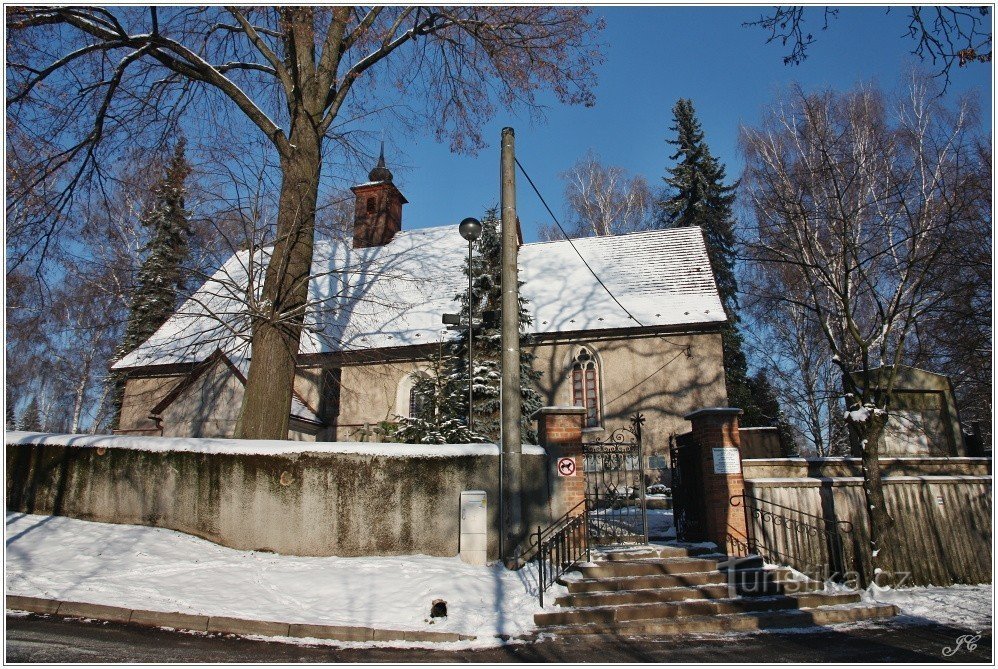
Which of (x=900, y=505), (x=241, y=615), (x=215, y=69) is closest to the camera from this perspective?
(x=241, y=615)

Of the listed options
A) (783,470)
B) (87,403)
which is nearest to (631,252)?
(783,470)

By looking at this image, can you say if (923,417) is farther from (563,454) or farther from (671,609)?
(671,609)

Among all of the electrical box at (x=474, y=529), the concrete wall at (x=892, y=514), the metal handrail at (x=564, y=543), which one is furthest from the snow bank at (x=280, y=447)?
the concrete wall at (x=892, y=514)

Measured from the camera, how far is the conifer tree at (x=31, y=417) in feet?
116

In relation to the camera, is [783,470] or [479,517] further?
[783,470]

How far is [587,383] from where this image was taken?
776 inches

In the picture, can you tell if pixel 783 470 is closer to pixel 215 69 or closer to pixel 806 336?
pixel 215 69

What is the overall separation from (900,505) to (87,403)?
31.9 metres

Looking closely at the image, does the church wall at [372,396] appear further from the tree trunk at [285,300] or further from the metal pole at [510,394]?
the metal pole at [510,394]

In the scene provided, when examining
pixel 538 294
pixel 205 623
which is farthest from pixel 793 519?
pixel 538 294

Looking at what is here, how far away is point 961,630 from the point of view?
22.2 feet

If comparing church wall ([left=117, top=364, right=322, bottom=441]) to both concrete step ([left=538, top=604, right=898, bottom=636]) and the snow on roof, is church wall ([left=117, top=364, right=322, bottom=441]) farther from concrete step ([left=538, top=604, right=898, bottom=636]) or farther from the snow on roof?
concrete step ([left=538, top=604, right=898, bottom=636])

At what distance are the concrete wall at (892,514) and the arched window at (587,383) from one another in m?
9.44

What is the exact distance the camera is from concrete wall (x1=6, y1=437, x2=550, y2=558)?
8.59 m
